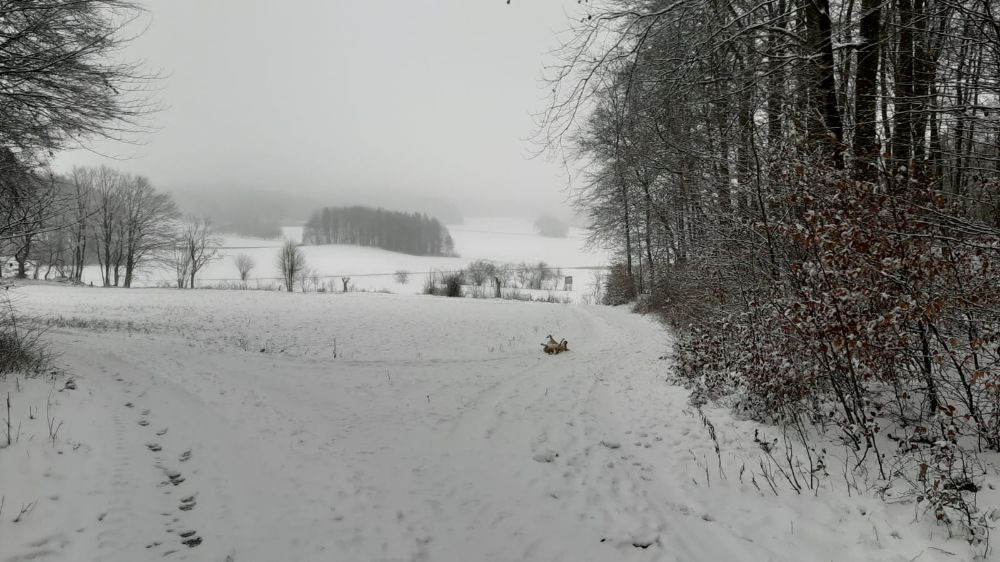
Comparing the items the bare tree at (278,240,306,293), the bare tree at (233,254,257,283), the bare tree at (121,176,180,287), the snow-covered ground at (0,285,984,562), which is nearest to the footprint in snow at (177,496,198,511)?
the snow-covered ground at (0,285,984,562)

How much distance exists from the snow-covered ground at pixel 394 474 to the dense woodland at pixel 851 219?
2.42 feet

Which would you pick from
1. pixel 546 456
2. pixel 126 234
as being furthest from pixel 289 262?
pixel 546 456

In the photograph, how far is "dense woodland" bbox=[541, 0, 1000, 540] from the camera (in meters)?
3.15

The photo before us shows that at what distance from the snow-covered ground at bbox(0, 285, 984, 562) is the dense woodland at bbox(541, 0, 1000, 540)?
74 centimetres

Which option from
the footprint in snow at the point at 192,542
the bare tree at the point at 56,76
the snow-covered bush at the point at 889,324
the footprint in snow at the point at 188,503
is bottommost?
the footprint in snow at the point at 192,542

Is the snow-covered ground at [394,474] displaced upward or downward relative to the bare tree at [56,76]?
downward

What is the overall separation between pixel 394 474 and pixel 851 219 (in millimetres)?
4806

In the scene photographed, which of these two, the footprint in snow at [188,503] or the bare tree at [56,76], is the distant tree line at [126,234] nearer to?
the bare tree at [56,76]

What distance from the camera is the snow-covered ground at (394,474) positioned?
308 cm

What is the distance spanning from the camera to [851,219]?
3.41 meters

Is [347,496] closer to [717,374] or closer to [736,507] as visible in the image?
[736,507]

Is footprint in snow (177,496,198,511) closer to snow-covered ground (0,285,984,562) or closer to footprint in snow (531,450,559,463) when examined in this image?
snow-covered ground (0,285,984,562)

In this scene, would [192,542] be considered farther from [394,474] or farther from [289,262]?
[289,262]

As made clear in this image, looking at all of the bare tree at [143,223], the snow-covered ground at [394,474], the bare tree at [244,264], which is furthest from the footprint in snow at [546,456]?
the bare tree at [244,264]
